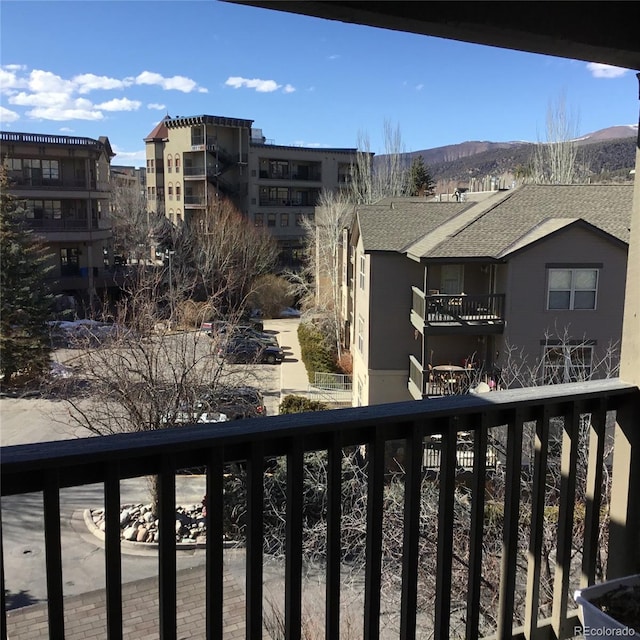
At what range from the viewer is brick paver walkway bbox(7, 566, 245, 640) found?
4906 mm

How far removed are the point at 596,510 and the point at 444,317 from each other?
35.5 ft

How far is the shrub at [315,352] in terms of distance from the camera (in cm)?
1906

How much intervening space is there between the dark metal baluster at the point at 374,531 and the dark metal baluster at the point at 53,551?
0.71 m

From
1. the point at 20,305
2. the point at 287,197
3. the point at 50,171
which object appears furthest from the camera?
the point at 287,197

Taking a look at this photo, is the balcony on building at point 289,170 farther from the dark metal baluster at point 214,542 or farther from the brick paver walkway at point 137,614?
the dark metal baluster at point 214,542

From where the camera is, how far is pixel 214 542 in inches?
52.7

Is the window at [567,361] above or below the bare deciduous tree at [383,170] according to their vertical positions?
below

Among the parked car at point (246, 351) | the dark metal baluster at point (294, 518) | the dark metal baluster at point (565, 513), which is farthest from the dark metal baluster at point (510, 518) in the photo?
the parked car at point (246, 351)

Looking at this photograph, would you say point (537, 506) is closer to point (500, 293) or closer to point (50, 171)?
point (500, 293)

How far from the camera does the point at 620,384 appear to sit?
1.85 metres

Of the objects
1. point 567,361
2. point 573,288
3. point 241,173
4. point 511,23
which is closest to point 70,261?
point 241,173

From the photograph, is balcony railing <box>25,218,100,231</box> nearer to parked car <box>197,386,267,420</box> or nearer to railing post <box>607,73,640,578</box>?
parked car <box>197,386,267,420</box>

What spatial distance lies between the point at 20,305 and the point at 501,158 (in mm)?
48958

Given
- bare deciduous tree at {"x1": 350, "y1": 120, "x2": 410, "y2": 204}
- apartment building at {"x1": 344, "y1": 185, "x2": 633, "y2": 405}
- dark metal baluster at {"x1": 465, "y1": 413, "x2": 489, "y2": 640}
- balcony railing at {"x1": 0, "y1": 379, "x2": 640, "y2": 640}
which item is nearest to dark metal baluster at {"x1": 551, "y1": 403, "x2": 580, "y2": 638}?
balcony railing at {"x1": 0, "y1": 379, "x2": 640, "y2": 640}
